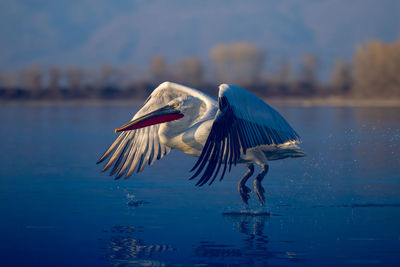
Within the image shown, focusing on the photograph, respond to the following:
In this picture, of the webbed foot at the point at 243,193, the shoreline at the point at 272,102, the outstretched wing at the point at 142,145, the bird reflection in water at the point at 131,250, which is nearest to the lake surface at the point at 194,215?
the bird reflection in water at the point at 131,250

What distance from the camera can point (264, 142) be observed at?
25.2ft

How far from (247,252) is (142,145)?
2913 millimetres

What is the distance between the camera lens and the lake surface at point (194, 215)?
6.16 metres

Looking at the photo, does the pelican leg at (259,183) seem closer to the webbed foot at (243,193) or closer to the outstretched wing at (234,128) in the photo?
the webbed foot at (243,193)

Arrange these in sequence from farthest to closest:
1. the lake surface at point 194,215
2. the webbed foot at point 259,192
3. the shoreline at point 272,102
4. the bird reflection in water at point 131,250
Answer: the shoreline at point 272,102 → the webbed foot at point 259,192 → the lake surface at point 194,215 → the bird reflection in water at point 131,250

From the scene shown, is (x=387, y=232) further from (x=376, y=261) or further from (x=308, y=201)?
(x=308, y=201)

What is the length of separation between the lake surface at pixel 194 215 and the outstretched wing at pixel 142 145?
0.46 meters

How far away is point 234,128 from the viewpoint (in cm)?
742

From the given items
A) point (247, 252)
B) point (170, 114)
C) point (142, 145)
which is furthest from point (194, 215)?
point (247, 252)

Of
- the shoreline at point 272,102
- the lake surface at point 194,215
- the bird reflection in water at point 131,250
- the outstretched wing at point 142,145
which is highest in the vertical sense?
the shoreline at point 272,102

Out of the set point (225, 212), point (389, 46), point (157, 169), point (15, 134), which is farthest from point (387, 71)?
point (225, 212)

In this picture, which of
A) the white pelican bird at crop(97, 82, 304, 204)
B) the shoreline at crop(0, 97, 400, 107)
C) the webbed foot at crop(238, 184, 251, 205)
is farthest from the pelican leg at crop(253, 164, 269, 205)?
the shoreline at crop(0, 97, 400, 107)

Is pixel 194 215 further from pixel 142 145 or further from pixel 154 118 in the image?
pixel 142 145

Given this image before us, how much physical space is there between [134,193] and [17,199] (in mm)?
1529
